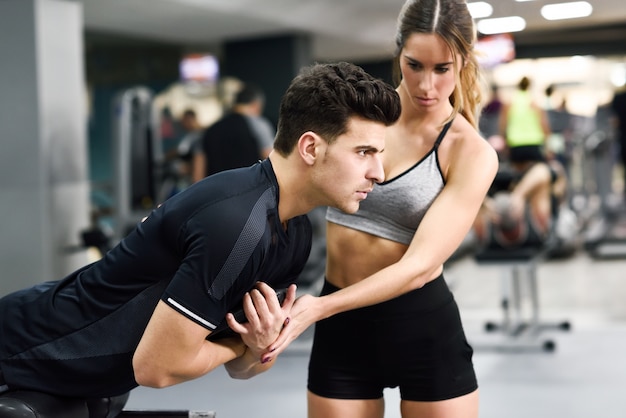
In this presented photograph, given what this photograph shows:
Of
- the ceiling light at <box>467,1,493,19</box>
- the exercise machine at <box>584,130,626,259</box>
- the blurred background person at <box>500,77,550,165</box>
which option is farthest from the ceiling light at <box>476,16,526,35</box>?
the blurred background person at <box>500,77,550,165</box>

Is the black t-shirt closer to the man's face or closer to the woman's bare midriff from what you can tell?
the man's face

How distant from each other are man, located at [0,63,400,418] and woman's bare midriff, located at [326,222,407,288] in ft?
0.97

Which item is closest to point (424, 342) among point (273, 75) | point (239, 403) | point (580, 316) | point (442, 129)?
point (442, 129)

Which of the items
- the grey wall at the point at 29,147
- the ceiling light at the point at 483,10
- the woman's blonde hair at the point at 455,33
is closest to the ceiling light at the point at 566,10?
the ceiling light at the point at 483,10

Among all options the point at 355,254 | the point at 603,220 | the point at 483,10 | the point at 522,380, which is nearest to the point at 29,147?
the point at 522,380

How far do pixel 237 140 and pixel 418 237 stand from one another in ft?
13.1

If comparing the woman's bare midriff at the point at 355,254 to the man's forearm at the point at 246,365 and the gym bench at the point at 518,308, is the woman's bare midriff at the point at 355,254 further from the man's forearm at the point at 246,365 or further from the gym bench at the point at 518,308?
the gym bench at the point at 518,308

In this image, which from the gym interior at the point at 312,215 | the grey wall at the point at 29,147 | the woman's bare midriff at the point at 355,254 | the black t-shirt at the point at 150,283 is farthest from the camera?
the grey wall at the point at 29,147

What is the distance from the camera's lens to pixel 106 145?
13906 millimetres

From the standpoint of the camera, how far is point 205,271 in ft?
4.39

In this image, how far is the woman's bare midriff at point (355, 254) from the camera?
182 centimetres

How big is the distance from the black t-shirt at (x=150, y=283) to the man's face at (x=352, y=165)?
97 mm

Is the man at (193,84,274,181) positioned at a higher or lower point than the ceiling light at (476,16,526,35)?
lower

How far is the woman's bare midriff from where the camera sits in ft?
5.98
